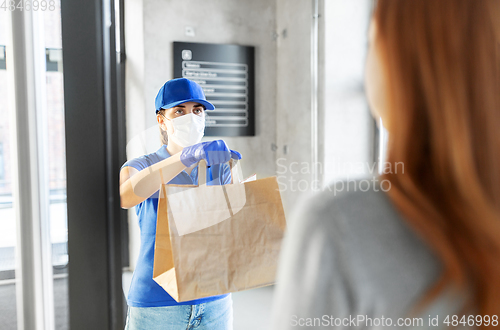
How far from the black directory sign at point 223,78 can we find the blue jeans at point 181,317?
0.29 metres

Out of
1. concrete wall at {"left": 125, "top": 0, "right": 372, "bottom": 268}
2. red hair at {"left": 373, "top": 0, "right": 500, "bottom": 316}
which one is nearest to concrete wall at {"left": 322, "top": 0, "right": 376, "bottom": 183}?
concrete wall at {"left": 125, "top": 0, "right": 372, "bottom": 268}

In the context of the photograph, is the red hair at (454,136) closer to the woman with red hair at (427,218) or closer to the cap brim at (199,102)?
the woman with red hair at (427,218)

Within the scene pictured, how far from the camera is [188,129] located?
1.43ft

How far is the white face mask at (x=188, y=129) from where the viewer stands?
429 millimetres

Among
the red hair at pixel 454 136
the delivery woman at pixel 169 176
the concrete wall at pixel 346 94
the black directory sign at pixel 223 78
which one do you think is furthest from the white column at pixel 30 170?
the concrete wall at pixel 346 94

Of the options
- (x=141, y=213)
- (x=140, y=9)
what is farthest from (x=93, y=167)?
(x=140, y=9)

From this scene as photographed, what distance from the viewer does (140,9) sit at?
436 mm

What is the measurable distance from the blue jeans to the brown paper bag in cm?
11

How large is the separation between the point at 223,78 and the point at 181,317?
401mm

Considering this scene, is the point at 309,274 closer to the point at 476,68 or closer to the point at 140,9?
the point at 476,68

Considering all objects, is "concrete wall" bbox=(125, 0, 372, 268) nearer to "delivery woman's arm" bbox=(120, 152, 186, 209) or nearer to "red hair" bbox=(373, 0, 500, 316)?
"delivery woman's arm" bbox=(120, 152, 186, 209)

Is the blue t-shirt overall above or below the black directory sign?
below

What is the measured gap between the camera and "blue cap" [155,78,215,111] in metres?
0.43

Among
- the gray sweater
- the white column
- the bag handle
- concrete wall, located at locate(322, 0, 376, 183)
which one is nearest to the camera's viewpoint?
the gray sweater
